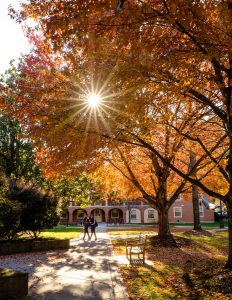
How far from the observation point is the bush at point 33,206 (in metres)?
16.2

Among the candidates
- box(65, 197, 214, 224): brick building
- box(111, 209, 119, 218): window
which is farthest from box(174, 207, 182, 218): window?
box(111, 209, 119, 218): window

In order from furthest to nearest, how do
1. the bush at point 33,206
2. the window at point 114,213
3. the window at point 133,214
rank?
the window at point 114,213 → the window at point 133,214 → the bush at point 33,206

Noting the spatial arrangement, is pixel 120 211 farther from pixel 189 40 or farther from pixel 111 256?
pixel 189 40

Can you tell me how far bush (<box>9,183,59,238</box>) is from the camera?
16.2 metres

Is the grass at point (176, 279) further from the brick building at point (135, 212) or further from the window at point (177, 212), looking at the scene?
the window at point (177, 212)

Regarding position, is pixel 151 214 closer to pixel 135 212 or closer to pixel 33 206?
pixel 135 212

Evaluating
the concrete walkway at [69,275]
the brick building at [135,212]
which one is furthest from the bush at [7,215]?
the brick building at [135,212]

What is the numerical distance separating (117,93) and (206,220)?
171 feet

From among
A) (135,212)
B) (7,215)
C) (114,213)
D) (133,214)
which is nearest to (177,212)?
(135,212)

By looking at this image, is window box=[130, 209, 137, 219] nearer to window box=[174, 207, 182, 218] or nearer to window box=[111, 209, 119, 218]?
window box=[111, 209, 119, 218]

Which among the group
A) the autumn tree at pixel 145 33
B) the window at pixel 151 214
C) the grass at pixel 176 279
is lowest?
the grass at pixel 176 279

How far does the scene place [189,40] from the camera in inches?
276

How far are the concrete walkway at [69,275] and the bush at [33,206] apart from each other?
2691 mm

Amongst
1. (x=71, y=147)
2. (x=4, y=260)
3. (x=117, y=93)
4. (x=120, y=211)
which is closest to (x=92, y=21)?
(x=117, y=93)
